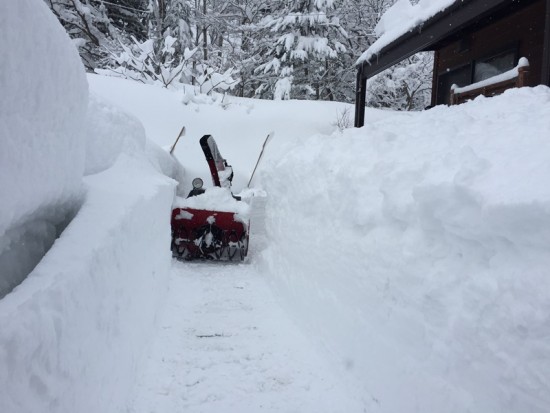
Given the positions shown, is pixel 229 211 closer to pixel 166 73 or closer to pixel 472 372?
pixel 472 372

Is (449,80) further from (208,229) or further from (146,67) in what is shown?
(146,67)

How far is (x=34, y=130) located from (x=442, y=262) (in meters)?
2.17

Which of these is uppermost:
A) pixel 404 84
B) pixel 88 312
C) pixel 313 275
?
pixel 404 84

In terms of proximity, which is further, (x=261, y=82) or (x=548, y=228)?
(x=261, y=82)

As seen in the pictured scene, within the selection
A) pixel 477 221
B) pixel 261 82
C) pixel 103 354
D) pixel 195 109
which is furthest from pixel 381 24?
pixel 261 82

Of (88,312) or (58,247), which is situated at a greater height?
(58,247)

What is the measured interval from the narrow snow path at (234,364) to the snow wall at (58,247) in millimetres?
309

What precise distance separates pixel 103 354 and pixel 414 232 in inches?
78.3

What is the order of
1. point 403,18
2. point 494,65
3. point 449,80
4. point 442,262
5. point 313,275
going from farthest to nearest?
1. point 449,80
2. point 494,65
3. point 403,18
4. point 313,275
5. point 442,262

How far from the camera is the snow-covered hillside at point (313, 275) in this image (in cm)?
168

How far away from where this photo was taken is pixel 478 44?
28.2ft

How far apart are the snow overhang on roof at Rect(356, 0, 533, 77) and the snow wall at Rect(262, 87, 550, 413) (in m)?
2.42

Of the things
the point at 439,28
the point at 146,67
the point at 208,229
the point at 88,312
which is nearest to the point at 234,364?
the point at 88,312

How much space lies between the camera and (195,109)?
40.7 feet
